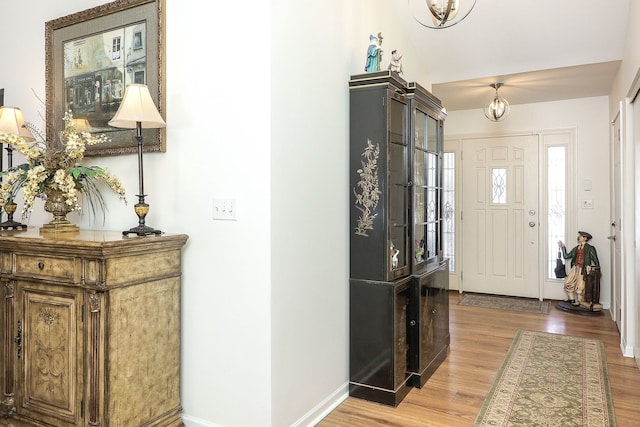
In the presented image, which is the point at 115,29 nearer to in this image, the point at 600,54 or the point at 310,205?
the point at 310,205

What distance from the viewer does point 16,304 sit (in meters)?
2.34

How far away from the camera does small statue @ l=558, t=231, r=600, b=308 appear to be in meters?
5.18

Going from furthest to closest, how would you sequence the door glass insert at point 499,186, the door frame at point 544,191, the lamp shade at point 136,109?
1. the door glass insert at point 499,186
2. the door frame at point 544,191
3. the lamp shade at point 136,109

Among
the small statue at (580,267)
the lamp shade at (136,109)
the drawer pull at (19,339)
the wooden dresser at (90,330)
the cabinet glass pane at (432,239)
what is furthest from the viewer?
the small statue at (580,267)

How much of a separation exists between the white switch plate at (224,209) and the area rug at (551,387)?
180 cm

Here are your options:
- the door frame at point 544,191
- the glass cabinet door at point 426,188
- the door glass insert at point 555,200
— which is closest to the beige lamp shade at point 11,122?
the glass cabinet door at point 426,188

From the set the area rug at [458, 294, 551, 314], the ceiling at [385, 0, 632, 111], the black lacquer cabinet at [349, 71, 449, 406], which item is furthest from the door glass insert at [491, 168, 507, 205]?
the black lacquer cabinet at [349, 71, 449, 406]

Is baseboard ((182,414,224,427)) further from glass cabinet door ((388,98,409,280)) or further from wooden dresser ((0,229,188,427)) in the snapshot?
glass cabinet door ((388,98,409,280))

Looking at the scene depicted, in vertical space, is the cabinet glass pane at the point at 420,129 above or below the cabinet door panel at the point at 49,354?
above

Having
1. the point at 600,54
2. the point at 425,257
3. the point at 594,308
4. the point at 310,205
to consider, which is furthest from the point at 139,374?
the point at 594,308

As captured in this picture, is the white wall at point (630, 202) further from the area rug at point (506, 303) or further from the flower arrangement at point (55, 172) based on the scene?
the flower arrangement at point (55, 172)

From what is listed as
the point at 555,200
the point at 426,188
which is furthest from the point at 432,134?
the point at 555,200

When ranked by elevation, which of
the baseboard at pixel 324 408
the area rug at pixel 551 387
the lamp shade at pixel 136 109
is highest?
the lamp shade at pixel 136 109

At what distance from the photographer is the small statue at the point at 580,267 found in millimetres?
5176
